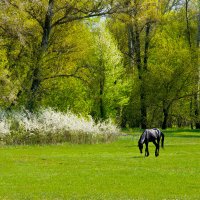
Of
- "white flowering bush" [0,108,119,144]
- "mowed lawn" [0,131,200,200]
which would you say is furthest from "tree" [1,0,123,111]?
"mowed lawn" [0,131,200,200]

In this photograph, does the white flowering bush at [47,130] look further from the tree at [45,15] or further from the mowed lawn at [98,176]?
the mowed lawn at [98,176]

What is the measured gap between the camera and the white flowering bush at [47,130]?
30.0 m

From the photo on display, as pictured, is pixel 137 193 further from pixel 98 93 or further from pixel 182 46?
pixel 182 46

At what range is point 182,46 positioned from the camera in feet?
197

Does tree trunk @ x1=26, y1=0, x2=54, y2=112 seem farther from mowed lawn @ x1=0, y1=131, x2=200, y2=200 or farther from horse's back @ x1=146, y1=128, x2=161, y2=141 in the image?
horse's back @ x1=146, y1=128, x2=161, y2=141

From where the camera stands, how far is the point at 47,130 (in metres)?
30.6

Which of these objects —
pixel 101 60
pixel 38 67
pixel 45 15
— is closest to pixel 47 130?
pixel 38 67

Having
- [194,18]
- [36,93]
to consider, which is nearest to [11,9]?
[36,93]

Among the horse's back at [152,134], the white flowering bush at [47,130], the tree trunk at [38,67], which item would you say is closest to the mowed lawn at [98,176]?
the horse's back at [152,134]

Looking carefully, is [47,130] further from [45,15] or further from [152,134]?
[45,15]

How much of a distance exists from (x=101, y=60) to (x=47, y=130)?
21.8 metres

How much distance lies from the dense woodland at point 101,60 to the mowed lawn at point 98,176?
535 inches

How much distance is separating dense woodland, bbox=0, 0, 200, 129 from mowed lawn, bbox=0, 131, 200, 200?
13601mm

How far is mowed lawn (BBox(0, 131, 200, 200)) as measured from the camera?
13.2 meters
